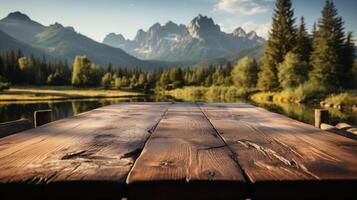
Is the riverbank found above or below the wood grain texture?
below

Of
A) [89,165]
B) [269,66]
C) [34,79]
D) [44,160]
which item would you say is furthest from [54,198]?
[34,79]

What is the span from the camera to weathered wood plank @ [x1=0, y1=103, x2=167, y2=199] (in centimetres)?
95

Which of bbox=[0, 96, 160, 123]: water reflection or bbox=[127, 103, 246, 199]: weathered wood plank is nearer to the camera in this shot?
bbox=[127, 103, 246, 199]: weathered wood plank

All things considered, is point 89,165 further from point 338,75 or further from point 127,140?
point 338,75

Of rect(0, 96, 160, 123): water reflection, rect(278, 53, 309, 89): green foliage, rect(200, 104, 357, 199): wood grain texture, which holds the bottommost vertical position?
rect(0, 96, 160, 123): water reflection

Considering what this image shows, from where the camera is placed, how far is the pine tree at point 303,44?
3947 cm

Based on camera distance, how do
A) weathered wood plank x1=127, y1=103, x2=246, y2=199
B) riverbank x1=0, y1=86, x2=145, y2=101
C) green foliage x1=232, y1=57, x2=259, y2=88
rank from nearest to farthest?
weathered wood plank x1=127, y1=103, x2=246, y2=199
riverbank x1=0, y1=86, x2=145, y2=101
green foliage x1=232, y1=57, x2=259, y2=88

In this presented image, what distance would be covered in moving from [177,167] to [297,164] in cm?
52

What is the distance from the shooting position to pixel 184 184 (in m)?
0.95

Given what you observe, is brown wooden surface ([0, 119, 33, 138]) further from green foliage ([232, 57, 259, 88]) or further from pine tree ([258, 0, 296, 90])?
green foliage ([232, 57, 259, 88])

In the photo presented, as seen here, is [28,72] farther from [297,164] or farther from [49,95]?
[297,164]

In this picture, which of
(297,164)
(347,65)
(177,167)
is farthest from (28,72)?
(297,164)

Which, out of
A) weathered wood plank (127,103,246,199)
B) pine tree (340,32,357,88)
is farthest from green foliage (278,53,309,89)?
weathered wood plank (127,103,246,199)

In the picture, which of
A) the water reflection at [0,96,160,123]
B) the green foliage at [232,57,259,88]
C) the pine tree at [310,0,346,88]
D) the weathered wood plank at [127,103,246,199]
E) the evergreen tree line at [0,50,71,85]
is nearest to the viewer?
the weathered wood plank at [127,103,246,199]
